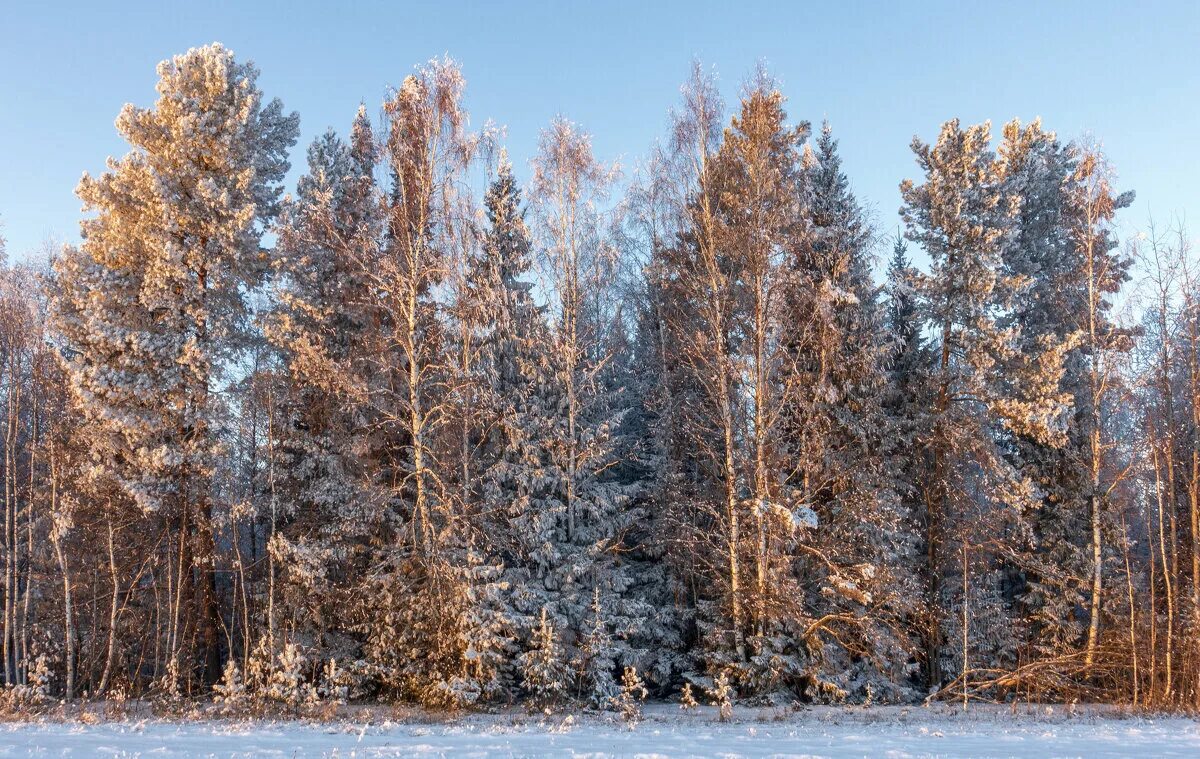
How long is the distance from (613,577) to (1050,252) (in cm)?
1651

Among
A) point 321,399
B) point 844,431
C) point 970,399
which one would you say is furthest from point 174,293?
point 970,399

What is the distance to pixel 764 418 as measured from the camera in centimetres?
1717

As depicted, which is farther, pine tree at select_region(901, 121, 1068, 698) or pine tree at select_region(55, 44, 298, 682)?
pine tree at select_region(901, 121, 1068, 698)

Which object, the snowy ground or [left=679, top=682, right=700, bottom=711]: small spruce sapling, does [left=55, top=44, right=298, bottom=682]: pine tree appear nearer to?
the snowy ground

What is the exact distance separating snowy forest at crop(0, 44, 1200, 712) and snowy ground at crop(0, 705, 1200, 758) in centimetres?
207

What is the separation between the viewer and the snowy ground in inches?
360

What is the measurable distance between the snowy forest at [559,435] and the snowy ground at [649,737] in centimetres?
207

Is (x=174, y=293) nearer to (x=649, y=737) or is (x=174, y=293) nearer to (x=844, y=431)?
(x=649, y=737)

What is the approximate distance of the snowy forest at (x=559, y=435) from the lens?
54.5 feet

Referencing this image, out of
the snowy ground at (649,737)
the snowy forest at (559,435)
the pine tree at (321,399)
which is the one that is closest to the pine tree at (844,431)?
the snowy forest at (559,435)

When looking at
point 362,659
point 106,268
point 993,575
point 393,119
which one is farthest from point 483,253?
point 993,575

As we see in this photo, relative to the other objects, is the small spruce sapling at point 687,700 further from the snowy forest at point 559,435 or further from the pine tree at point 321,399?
the pine tree at point 321,399

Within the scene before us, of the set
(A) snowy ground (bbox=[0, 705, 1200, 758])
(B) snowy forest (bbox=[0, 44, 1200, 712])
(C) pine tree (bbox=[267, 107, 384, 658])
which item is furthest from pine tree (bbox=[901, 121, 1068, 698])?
(C) pine tree (bbox=[267, 107, 384, 658])

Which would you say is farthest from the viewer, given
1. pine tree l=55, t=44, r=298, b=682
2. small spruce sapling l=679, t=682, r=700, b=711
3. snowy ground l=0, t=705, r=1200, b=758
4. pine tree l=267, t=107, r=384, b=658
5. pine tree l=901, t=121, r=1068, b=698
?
pine tree l=901, t=121, r=1068, b=698
